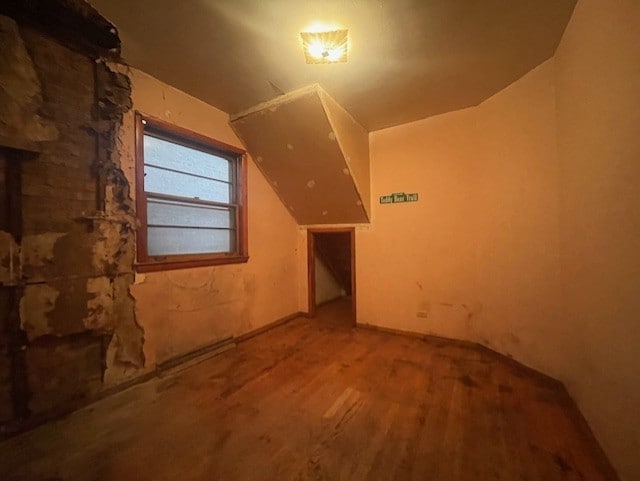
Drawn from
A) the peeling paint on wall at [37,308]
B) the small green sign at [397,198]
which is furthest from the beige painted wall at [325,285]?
the peeling paint on wall at [37,308]

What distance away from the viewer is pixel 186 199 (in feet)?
8.30

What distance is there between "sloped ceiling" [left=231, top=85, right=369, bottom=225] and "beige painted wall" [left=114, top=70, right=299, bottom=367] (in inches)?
9.2

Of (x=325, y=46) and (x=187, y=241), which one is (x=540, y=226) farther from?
(x=187, y=241)

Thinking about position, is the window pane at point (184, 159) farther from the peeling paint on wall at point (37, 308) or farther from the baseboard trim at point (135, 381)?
the baseboard trim at point (135, 381)

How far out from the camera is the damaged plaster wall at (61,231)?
5.14ft

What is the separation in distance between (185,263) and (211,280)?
342 mm

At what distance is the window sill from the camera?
7.11ft

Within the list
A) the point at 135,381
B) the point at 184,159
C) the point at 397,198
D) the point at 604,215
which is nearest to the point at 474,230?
the point at 397,198

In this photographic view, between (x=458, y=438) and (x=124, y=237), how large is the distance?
2757 millimetres

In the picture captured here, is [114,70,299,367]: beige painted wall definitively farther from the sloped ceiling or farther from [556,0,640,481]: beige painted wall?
[556,0,640,481]: beige painted wall

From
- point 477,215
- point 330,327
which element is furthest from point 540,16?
point 330,327

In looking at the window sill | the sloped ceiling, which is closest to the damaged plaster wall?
the window sill

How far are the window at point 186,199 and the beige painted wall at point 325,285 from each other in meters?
1.78

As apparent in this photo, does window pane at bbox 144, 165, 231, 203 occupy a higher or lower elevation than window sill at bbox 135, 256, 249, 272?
higher
